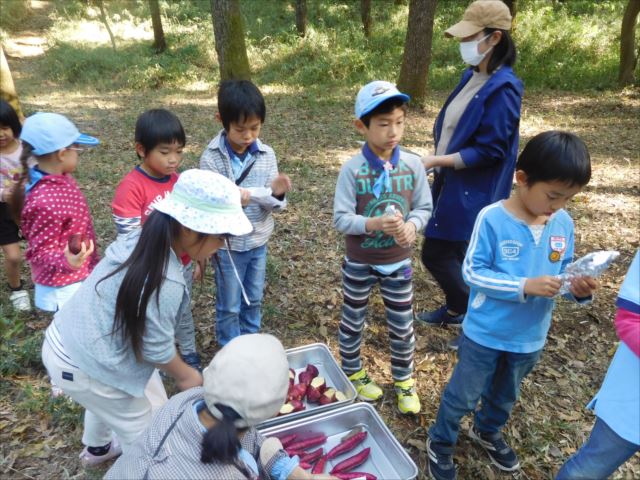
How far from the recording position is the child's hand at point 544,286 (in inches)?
75.2

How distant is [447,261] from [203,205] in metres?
2.20

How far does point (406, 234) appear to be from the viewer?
2361 mm

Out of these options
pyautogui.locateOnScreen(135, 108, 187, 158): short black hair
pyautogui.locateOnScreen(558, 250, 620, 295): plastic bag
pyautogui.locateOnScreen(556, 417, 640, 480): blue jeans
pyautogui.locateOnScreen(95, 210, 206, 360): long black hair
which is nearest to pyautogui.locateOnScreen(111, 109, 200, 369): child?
pyautogui.locateOnScreen(135, 108, 187, 158): short black hair

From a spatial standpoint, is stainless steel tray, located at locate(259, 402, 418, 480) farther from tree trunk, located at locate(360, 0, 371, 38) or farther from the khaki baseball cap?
tree trunk, located at locate(360, 0, 371, 38)

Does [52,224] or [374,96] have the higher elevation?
[374,96]

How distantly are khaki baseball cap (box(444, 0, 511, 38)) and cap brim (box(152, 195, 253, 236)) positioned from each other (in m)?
1.99

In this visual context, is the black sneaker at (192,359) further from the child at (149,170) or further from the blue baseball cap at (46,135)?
the blue baseball cap at (46,135)

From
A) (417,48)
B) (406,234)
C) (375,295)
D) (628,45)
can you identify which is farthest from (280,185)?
(628,45)

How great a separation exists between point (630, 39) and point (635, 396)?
12.4 meters

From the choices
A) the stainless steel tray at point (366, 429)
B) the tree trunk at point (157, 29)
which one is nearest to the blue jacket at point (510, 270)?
the stainless steel tray at point (366, 429)

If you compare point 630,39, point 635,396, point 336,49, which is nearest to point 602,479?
point 635,396

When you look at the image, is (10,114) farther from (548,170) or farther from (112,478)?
(548,170)

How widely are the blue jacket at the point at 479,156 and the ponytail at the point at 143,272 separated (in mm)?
1981

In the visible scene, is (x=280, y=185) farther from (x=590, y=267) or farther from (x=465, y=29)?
(x=590, y=267)
